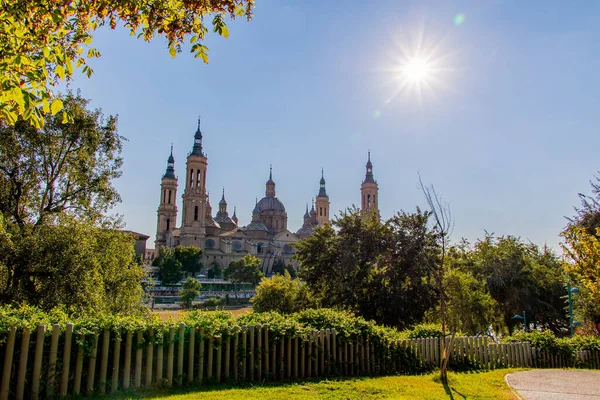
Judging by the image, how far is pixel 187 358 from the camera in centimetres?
867

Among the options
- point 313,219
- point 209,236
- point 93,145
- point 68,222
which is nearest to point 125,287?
point 68,222

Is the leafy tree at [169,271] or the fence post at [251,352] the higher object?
the leafy tree at [169,271]

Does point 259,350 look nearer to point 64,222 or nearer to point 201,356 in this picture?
point 201,356

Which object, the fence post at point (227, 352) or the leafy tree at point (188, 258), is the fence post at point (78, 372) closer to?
the fence post at point (227, 352)

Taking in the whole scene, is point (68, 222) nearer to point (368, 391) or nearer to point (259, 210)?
point (368, 391)

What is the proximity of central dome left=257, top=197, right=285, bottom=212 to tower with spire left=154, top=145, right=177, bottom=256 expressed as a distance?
2572 cm

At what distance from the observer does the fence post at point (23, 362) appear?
22.7ft

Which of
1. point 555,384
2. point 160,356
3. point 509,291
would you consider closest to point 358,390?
point 160,356

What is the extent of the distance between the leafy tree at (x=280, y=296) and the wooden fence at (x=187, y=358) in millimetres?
15742

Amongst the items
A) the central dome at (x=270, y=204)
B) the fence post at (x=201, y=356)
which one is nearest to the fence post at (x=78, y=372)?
the fence post at (x=201, y=356)

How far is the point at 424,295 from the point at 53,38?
1893 cm

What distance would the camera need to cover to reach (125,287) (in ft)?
57.3

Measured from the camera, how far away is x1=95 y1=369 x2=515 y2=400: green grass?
7.79m

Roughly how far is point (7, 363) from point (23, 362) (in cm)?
21
